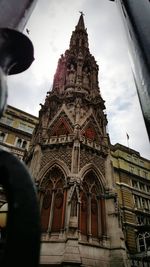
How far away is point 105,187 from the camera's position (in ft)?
51.0

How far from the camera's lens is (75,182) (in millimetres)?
13461

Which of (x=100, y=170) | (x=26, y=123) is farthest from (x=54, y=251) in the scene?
(x=26, y=123)

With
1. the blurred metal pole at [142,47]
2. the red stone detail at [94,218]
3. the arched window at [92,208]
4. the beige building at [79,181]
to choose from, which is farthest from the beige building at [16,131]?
the blurred metal pole at [142,47]

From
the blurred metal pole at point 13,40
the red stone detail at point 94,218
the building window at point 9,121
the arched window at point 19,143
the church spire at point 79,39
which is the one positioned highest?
the church spire at point 79,39

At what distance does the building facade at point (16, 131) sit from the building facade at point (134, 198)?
12.5 metres

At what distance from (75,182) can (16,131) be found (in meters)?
16.0

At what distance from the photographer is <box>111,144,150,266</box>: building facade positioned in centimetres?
2211

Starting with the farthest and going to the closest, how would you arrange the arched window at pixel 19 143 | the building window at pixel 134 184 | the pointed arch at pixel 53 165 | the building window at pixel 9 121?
the building window at pixel 134 184, the building window at pixel 9 121, the arched window at pixel 19 143, the pointed arch at pixel 53 165

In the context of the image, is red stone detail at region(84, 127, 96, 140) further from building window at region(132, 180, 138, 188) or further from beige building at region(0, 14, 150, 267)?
building window at region(132, 180, 138, 188)

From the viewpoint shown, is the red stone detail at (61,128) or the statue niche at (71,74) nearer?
the red stone detail at (61,128)

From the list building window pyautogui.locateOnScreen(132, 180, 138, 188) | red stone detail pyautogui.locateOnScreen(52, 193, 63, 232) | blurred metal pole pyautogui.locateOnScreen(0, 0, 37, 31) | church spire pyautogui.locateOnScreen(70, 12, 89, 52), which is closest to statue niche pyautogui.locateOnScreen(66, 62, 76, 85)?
church spire pyautogui.locateOnScreen(70, 12, 89, 52)

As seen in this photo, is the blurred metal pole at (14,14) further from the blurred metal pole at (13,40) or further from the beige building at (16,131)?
the beige building at (16,131)

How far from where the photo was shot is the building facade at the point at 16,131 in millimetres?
25102

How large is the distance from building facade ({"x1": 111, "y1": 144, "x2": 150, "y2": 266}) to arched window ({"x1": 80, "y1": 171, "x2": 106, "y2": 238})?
16.3 ft
